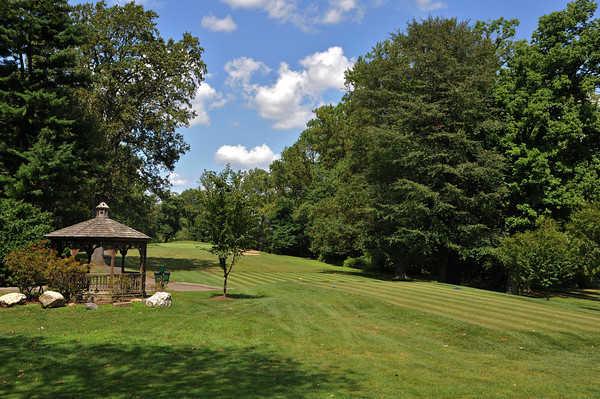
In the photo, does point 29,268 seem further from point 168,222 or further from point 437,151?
point 168,222

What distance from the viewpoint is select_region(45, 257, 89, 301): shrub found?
2014 centimetres

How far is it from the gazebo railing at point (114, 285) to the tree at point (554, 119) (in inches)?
1105

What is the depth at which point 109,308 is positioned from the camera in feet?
62.2

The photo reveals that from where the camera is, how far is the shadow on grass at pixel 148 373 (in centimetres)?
842

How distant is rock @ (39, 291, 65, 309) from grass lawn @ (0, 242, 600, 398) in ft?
1.77

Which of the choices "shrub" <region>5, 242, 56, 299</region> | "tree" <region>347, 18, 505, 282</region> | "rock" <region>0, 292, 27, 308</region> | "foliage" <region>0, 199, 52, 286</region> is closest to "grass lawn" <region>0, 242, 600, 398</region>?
"rock" <region>0, 292, 27, 308</region>

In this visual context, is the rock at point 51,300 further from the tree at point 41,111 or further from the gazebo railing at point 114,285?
the tree at point 41,111

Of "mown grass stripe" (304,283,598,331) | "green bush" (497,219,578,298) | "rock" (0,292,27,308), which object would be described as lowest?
"rock" (0,292,27,308)

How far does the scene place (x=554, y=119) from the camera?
112ft

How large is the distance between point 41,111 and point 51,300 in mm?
15140

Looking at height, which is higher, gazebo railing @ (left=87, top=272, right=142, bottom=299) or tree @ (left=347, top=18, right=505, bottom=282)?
tree @ (left=347, top=18, right=505, bottom=282)

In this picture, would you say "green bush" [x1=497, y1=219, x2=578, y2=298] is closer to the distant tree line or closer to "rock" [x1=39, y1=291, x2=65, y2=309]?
the distant tree line

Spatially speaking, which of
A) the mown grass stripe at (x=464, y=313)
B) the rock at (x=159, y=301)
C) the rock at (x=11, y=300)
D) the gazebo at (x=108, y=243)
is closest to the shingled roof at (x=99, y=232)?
the gazebo at (x=108, y=243)

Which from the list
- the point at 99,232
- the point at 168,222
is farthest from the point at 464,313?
the point at 168,222
